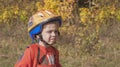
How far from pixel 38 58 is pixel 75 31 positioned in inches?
228

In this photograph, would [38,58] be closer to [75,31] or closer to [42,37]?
[42,37]

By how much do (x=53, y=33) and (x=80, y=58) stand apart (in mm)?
4354

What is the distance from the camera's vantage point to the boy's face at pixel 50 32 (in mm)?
3390

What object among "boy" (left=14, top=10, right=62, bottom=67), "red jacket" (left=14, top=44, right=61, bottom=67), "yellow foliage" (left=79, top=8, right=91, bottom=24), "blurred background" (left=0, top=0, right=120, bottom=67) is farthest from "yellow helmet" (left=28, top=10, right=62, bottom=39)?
"yellow foliage" (left=79, top=8, right=91, bottom=24)

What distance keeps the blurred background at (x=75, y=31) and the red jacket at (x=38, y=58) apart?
3749 millimetres

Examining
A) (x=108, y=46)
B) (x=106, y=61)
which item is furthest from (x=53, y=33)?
(x=108, y=46)

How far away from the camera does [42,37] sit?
3.42m

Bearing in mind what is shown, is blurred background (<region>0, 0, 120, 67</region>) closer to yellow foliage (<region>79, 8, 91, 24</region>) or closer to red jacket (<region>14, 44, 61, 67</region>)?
yellow foliage (<region>79, 8, 91, 24</region>)

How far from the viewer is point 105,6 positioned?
10.0 meters

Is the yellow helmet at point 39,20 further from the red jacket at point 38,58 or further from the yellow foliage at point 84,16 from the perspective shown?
the yellow foliage at point 84,16

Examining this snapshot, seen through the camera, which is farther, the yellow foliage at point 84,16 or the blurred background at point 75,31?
the yellow foliage at point 84,16

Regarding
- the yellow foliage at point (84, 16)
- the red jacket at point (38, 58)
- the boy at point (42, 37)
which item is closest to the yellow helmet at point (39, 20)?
the boy at point (42, 37)

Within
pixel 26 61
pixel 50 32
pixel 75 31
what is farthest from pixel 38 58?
pixel 75 31

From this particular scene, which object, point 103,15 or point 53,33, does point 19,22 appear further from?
point 53,33
